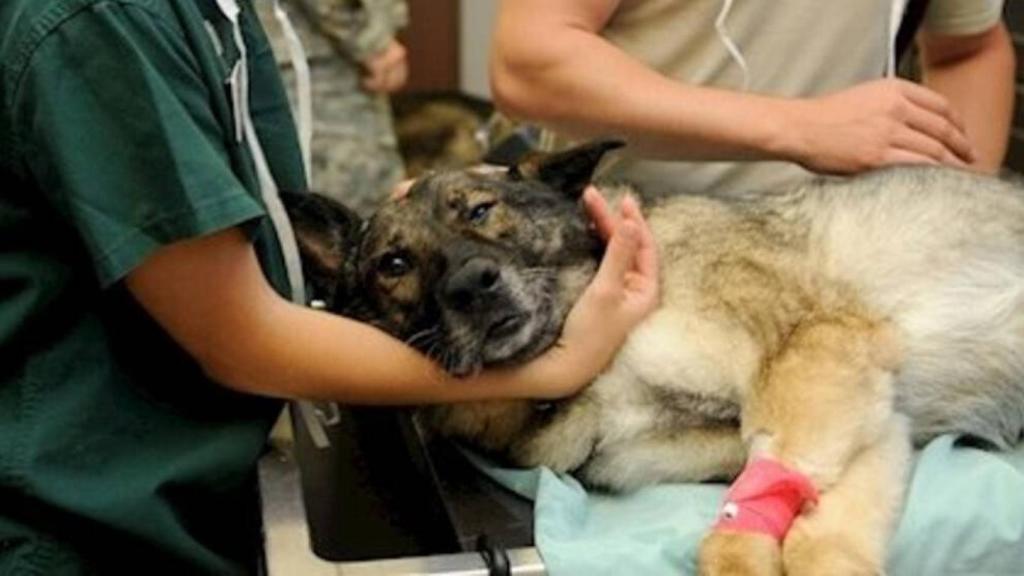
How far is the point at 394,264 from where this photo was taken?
1.33 metres

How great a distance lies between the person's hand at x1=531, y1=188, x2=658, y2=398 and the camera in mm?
1184

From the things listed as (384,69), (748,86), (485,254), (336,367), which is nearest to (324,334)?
(336,367)

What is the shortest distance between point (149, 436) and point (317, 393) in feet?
0.45

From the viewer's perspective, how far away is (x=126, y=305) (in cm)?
106

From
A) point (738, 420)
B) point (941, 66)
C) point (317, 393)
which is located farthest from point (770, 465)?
point (941, 66)

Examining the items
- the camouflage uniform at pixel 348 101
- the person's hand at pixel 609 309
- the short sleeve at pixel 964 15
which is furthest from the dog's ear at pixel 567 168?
the camouflage uniform at pixel 348 101

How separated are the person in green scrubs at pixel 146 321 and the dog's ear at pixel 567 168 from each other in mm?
230

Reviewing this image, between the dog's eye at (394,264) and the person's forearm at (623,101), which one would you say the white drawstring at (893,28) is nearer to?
the person's forearm at (623,101)

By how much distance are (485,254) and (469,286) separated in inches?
2.4

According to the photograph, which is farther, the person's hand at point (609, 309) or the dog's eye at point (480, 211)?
the dog's eye at point (480, 211)

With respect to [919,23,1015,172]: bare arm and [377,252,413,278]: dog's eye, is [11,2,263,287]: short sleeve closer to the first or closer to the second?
[377,252,413,278]: dog's eye

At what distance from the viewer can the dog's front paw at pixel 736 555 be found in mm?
1007

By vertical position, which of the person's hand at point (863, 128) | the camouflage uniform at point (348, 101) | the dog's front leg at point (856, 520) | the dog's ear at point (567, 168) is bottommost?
the camouflage uniform at point (348, 101)

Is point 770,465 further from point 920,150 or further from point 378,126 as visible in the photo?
point 378,126
